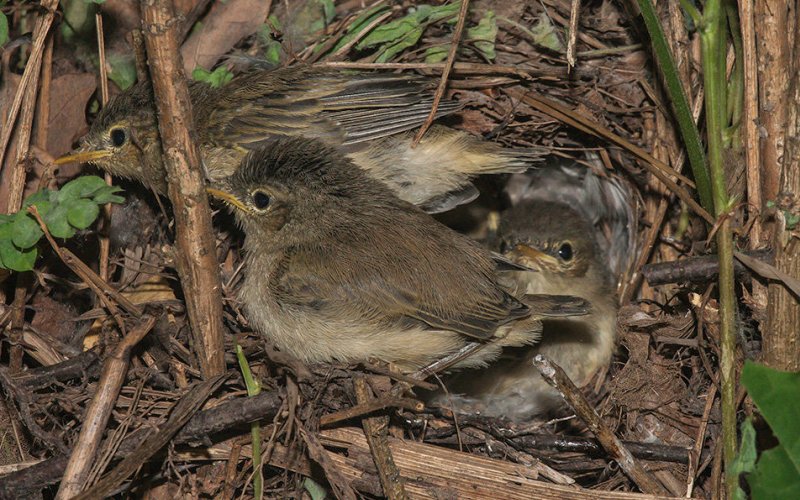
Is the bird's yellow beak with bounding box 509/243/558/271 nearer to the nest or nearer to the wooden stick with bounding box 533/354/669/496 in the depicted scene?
the nest

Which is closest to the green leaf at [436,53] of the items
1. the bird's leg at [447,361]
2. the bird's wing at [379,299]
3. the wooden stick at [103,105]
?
the bird's wing at [379,299]

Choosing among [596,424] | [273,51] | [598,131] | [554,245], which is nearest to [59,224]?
[273,51]

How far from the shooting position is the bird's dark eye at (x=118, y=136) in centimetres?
432

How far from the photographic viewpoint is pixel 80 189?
3.59 metres

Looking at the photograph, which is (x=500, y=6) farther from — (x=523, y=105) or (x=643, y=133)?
(x=643, y=133)

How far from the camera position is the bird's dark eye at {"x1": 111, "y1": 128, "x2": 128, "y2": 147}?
4316 mm

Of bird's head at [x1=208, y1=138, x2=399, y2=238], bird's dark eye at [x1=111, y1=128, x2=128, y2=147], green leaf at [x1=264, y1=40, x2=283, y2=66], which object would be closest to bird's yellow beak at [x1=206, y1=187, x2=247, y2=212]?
bird's head at [x1=208, y1=138, x2=399, y2=238]

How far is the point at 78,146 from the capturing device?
439 centimetres

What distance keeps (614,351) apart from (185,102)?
269 cm

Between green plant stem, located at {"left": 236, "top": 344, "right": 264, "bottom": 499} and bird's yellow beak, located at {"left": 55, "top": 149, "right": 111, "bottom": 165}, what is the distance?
1.28 meters

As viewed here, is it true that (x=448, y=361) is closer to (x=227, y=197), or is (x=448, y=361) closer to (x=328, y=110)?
(x=227, y=197)

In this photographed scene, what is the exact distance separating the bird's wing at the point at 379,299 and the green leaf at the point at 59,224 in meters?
0.88

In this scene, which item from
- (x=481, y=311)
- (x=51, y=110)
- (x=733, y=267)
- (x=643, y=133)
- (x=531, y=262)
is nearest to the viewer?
(x=733, y=267)

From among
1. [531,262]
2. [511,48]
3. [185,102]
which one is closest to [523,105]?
[511,48]
